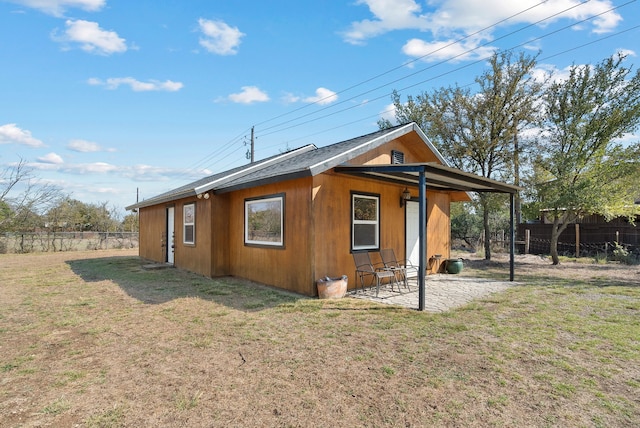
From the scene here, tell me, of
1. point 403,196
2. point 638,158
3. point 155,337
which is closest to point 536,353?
point 155,337

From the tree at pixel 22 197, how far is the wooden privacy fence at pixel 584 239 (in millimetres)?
24926

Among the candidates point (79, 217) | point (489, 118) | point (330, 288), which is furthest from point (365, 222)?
point (79, 217)

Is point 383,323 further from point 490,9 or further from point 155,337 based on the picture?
point 490,9

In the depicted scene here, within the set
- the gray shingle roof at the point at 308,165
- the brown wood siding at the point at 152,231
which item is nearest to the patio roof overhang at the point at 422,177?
the gray shingle roof at the point at 308,165

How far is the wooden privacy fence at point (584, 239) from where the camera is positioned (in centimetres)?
1438

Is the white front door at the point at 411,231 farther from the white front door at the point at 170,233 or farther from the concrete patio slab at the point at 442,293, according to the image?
the white front door at the point at 170,233

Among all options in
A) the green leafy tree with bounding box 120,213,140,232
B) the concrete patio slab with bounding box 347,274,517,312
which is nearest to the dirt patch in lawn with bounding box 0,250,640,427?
the concrete patio slab with bounding box 347,274,517,312

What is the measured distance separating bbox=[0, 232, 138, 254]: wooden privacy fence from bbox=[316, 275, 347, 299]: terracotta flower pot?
64.3ft

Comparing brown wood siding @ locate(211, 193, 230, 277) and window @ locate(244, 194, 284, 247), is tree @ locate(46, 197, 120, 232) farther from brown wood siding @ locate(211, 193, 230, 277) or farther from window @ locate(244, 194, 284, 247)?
window @ locate(244, 194, 284, 247)

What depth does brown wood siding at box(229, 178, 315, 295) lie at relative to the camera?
22.9ft

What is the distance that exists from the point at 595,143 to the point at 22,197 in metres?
27.7

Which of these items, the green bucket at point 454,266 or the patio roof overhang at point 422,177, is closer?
the patio roof overhang at point 422,177

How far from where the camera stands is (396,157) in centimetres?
911

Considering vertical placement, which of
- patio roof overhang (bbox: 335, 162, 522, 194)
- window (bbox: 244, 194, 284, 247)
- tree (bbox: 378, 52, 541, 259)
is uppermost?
tree (bbox: 378, 52, 541, 259)
